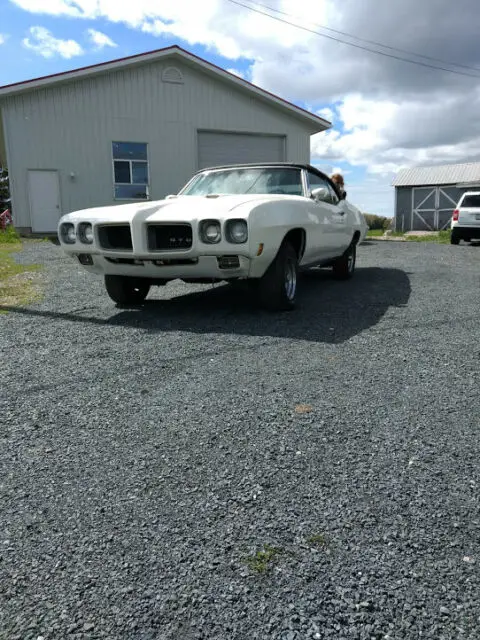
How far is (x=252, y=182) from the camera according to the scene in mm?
6039

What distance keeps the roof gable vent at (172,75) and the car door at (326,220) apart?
12048 mm

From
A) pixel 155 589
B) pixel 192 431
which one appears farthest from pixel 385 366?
pixel 155 589

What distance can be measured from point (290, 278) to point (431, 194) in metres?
28.0

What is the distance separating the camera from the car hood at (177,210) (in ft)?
15.1

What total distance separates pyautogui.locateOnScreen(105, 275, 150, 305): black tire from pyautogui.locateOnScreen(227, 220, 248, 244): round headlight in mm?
1501

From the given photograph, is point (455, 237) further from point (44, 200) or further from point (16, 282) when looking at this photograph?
point (16, 282)

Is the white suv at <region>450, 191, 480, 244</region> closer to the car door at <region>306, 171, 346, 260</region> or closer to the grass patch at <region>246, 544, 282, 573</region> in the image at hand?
the car door at <region>306, 171, 346, 260</region>

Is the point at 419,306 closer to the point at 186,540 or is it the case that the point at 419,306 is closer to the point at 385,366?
the point at 385,366

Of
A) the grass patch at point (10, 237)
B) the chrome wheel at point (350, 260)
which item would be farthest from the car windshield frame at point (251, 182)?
the grass patch at point (10, 237)

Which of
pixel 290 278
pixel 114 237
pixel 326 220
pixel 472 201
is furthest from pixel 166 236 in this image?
pixel 472 201

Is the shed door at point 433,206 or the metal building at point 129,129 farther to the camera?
the shed door at point 433,206

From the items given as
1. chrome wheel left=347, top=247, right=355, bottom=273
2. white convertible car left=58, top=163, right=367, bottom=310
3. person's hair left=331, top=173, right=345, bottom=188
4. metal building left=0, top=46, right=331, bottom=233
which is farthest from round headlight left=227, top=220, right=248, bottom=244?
metal building left=0, top=46, right=331, bottom=233

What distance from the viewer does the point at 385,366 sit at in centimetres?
365

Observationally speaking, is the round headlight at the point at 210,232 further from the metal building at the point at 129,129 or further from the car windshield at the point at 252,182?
the metal building at the point at 129,129
